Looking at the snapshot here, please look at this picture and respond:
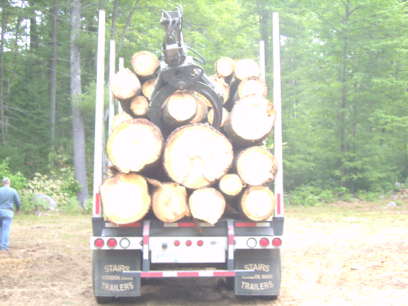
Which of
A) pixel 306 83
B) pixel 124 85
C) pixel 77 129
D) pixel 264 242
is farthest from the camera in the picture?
pixel 306 83

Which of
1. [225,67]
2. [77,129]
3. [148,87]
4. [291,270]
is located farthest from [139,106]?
[77,129]

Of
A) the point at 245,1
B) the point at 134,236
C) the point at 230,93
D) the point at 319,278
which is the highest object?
the point at 245,1

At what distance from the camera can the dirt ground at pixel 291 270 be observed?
727 cm

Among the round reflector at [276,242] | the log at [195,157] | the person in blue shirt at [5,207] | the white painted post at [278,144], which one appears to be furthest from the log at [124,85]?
the person in blue shirt at [5,207]

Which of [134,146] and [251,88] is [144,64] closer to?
[251,88]

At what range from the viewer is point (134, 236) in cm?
652

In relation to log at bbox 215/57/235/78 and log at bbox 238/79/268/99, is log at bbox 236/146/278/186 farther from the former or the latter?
log at bbox 215/57/235/78

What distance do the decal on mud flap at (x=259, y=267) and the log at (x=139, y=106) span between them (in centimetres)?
244

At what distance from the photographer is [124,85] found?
7.94 metres

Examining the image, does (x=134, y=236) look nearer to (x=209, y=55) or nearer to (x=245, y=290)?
(x=245, y=290)

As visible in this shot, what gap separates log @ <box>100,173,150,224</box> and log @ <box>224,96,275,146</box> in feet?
4.29

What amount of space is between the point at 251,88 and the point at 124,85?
1.78 metres

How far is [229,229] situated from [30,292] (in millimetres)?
2949

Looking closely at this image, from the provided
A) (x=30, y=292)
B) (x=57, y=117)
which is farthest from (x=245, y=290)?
(x=57, y=117)
